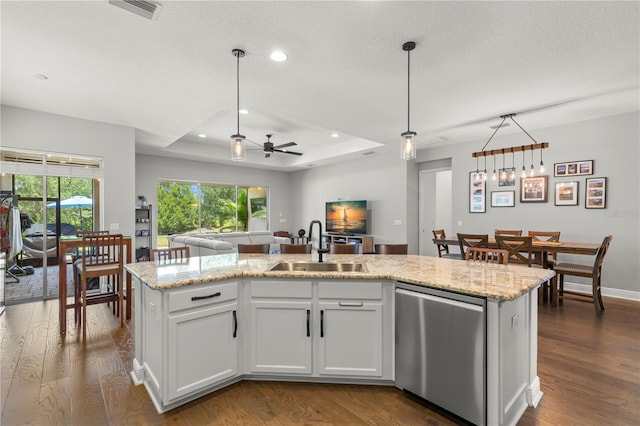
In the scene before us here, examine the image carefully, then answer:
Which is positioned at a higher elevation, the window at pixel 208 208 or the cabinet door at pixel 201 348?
the window at pixel 208 208

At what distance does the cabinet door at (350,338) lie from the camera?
223cm

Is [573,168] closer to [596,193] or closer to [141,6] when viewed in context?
[596,193]

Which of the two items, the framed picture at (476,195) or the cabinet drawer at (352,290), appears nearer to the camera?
the cabinet drawer at (352,290)

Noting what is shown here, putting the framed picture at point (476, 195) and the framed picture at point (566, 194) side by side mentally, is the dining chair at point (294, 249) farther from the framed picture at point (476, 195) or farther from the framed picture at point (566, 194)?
the framed picture at point (566, 194)

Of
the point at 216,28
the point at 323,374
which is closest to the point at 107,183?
the point at 216,28

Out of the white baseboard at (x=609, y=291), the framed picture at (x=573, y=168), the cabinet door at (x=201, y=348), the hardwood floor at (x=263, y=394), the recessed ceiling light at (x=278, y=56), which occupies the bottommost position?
the hardwood floor at (x=263, y=394)

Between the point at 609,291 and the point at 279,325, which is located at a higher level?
the point at 279,325

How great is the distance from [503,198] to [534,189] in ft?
1.70

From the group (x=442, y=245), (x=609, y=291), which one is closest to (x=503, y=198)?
(x=442, y=245)

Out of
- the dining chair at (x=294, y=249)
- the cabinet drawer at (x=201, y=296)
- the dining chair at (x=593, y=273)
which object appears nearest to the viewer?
the cabinet drawer at (x=201, y=296)

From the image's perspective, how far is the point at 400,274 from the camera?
2199mm

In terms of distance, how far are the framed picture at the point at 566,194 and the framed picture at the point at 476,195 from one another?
3.81ft

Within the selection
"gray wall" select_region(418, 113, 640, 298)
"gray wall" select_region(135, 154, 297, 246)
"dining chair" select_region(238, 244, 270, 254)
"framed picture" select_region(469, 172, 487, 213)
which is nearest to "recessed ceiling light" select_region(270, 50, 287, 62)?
"dining chair" select_region(238, 244, 270, 254)

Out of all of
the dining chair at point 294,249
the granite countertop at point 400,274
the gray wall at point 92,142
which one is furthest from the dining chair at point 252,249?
the gray wall at point 92,142
